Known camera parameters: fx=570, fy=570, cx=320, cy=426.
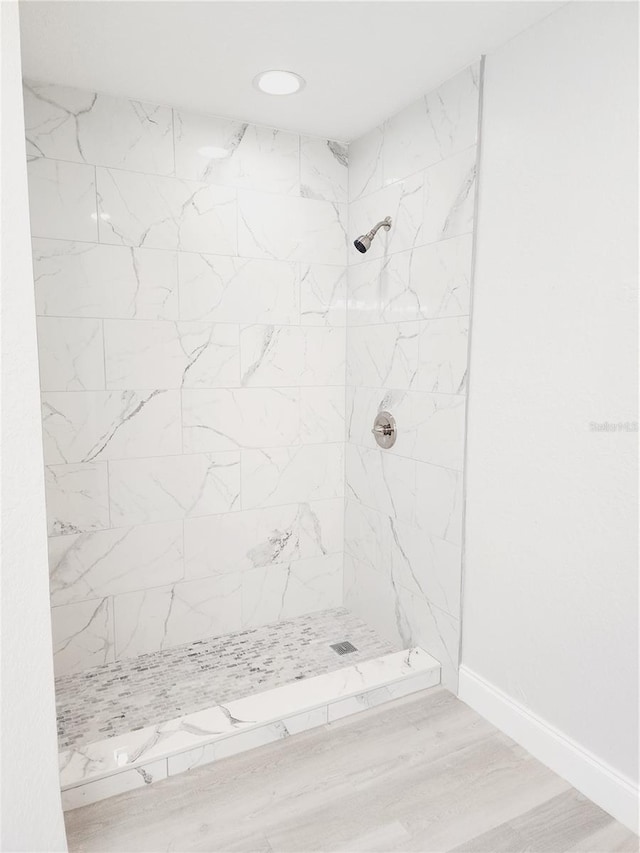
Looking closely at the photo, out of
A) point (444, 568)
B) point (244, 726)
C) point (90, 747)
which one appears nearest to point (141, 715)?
point (90, 747)

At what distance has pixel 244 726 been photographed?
6.27ft

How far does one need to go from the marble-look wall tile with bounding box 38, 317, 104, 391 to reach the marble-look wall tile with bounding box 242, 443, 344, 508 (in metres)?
0.74

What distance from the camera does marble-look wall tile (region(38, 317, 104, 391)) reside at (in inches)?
85.4

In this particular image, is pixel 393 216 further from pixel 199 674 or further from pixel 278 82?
pixel 199 674

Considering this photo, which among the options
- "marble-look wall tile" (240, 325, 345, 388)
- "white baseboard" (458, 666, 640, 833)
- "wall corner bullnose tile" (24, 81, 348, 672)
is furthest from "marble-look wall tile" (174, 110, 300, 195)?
"white baseboard" (458, 666, 640, 833)

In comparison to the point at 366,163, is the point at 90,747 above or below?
below

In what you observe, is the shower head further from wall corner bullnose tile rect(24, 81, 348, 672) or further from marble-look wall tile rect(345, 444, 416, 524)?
marble-look wall tile rect(345, 444, 416, 524)

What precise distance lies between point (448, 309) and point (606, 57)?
863 millimetres

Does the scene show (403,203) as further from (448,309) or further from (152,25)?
(152,25)

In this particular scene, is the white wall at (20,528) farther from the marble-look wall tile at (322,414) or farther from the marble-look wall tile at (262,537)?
the marble-look wall tile at (322,414)

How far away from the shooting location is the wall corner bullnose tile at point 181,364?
221 centimetres

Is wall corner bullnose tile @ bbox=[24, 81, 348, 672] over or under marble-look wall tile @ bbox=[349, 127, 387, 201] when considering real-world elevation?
under

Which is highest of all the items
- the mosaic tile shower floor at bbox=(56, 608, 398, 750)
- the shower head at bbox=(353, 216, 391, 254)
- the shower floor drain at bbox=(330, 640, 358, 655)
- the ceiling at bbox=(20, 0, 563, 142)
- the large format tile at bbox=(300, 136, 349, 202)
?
the ceiling at bbox=(20, 0, 563, 142)

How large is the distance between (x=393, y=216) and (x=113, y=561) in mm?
1867
